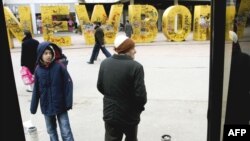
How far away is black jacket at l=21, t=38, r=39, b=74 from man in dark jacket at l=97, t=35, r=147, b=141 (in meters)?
4.01

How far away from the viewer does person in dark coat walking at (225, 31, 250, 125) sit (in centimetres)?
194

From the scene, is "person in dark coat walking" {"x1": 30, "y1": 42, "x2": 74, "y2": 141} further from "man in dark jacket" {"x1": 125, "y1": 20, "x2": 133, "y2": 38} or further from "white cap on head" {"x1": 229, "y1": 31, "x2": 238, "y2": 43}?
"man in dark jacket" {"x1": 125, "y1": 20, "x2": 133, "y2": 38}

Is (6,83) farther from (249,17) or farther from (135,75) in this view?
(135,75)

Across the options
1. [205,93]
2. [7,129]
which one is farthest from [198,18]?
[7,129]

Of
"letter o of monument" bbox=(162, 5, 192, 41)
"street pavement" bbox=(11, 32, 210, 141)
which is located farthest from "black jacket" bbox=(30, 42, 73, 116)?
"letter o of monument" bbox=(162, 5, 192, 41)

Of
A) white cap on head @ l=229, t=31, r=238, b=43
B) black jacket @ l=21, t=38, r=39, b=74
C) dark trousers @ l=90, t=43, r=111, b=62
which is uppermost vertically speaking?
white cap on head @ l=229, t=31, r=238, b=43

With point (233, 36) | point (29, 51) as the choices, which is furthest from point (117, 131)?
point (29, 51)

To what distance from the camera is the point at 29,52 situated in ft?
22.4

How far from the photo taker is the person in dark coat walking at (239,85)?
1.94m

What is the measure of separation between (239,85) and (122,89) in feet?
4.45

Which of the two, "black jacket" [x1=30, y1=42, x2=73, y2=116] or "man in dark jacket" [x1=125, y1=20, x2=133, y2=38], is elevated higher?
"man in dark jacket" [x1=125, y1=20, x2=133, y2=38]

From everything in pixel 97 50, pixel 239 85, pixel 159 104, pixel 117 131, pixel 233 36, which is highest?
pixel 233 36

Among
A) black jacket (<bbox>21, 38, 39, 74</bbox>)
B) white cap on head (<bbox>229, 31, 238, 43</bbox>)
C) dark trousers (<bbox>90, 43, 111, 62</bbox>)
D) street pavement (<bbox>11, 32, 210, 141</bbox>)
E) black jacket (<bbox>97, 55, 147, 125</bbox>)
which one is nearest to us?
white cap on head (<bbox>229, 31, 238, 43</bbox>)

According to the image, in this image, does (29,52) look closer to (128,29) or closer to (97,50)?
(97,50)
